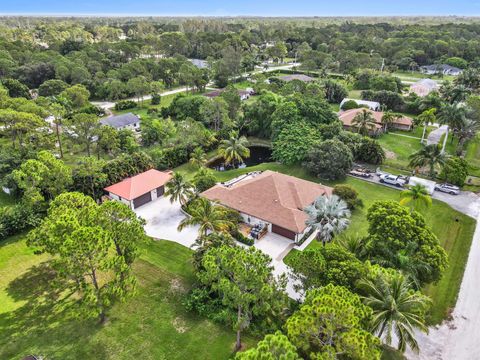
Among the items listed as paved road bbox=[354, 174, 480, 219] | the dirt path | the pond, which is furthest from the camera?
the pond

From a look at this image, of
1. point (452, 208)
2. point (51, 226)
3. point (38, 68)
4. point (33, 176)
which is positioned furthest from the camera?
point (38, 68)

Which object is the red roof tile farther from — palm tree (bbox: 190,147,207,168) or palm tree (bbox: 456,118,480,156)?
palm tree (bbox: 456,118,480,156)

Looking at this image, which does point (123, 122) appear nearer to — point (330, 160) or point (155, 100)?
point (155, 100)

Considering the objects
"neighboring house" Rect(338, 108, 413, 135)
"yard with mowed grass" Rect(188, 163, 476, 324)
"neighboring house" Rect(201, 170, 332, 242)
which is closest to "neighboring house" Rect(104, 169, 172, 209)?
"neighboring house" Rect(201, 170, 332, 242)

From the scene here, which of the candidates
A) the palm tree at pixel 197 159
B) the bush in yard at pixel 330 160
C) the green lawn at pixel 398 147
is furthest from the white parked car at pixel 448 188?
the palm tree at pixel 197 159

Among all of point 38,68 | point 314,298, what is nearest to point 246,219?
point 314,298

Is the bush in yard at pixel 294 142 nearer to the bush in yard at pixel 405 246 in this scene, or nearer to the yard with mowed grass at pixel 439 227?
the yard with mowed grass at pixel 439 227

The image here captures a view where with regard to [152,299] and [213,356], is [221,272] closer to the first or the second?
[213,356]

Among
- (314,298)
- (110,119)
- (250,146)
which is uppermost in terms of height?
(314,298)
